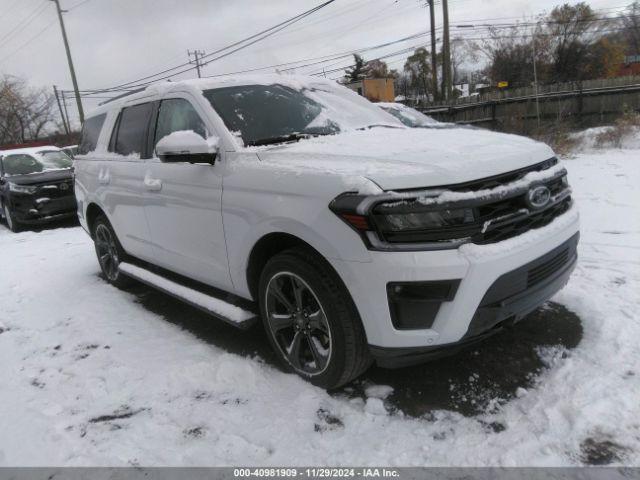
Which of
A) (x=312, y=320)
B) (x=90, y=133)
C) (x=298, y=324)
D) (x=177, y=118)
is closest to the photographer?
(x=312, y=320)

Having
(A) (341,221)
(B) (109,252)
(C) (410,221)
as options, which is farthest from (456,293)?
(B) (109,252)

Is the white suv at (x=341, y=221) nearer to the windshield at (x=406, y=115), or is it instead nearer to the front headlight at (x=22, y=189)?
the windshield at (x=406, y=115)

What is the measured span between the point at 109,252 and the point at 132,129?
1.54 metres

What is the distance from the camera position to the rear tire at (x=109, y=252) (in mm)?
4840

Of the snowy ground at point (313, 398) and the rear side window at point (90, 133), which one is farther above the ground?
the rear side window at point (90, 133)

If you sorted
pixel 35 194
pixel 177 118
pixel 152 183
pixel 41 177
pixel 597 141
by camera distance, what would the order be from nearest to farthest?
pixel 177 118 → pixel 152 183 → pixel 35 194 → pixel 41 177 → pixel 597 141

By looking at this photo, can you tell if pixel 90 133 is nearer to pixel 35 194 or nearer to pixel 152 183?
pixel 152 183

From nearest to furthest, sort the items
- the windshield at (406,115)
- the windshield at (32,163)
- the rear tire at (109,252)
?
1. the rear tire at (109,252)
2. the windshield at (406,115)
3. the windshield at (32,163)

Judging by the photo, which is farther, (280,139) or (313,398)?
(280,139)

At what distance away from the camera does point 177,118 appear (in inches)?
139

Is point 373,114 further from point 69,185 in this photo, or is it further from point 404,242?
point 69,185

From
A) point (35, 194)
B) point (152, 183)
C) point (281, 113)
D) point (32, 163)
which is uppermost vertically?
point (281, 113)

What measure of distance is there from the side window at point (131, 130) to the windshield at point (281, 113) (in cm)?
96

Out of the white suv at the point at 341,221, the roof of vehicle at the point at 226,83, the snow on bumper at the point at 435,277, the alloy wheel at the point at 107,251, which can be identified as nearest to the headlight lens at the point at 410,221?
the white suv at the point at 341,221
